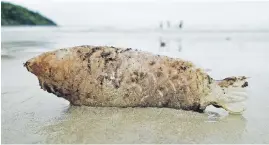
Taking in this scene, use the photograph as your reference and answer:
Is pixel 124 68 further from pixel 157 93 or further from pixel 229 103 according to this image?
pixel 229 103

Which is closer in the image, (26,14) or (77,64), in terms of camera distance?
(77,64)

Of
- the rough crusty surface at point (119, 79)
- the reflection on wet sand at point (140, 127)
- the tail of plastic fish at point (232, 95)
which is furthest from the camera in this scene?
the rough crusty surface at point (119, 79)

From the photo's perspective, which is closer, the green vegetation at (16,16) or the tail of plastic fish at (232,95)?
the tail of plastic fish at (232,95)

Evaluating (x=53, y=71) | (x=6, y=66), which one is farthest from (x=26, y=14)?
(x=53, y=71)

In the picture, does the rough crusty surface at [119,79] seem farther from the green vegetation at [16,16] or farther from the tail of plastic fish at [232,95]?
the green vegetation at [16,16]

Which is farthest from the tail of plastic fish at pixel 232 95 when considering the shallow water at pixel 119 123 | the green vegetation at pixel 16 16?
the green vegetation at pixel 16 16

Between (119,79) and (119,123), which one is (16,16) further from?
(119,123)

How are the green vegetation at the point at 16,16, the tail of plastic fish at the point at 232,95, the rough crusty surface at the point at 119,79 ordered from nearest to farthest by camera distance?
the tail of plastic fish at the point at 232,95 → the rough crusty surface at the point at 119,79 → the green vegetation at the point at 16,16
